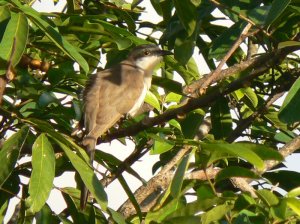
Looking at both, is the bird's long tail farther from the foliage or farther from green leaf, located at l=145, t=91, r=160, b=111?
green leaf, located at l=145, t=91, r=160, b=111

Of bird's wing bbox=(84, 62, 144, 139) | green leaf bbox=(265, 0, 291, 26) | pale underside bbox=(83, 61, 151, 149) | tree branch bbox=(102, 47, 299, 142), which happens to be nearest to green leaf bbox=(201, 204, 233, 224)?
tree branch bbox=(102, 47, 299, 142)

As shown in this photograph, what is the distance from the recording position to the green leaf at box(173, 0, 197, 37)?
399cm

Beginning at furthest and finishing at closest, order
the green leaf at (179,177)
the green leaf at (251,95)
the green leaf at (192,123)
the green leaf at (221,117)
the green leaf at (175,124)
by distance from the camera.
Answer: the green leaf at (221,117) < the green leaf at (251,95) < the green leaf at (192,123) < the green leaf at (175,124) < the green leaf at (179,177)

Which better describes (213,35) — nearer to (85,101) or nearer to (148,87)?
(148,87)

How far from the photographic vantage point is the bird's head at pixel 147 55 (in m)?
5.73

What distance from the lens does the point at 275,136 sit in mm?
5645

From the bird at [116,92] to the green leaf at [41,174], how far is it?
1764mm

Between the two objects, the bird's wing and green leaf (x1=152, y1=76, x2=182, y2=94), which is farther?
the bird's wing

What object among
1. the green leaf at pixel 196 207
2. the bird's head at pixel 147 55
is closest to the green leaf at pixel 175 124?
the bird's head at pixel 147 55

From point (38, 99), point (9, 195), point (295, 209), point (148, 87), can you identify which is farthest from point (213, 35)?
point (295, 209)

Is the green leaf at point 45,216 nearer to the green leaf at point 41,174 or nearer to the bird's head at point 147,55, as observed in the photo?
the green leaf at point 41,174

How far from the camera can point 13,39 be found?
12.3 feet

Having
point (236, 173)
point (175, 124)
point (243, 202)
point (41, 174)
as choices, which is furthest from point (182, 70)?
point (41, 174)

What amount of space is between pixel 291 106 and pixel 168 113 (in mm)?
559
